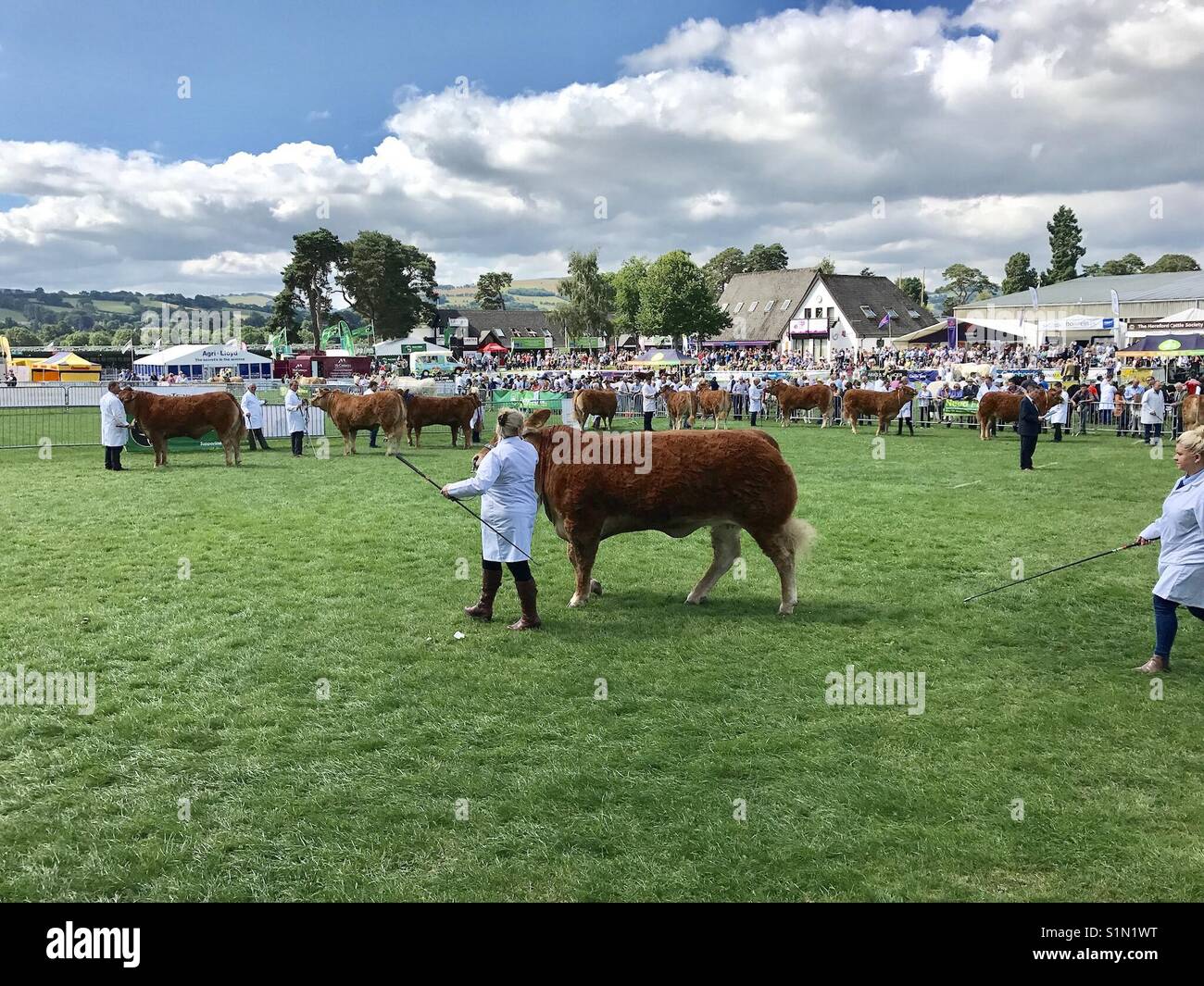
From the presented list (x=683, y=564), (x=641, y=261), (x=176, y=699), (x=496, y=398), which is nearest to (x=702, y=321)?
(x=641, y=261)

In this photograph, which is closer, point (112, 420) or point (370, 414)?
point (112, 420)

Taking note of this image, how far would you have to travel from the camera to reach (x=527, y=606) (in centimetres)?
775

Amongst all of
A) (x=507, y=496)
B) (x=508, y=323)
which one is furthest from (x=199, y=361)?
(x=508, y=323)

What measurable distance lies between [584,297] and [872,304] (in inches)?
1317

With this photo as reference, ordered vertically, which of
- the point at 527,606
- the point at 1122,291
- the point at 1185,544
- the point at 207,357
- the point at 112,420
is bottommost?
the point at 527,606

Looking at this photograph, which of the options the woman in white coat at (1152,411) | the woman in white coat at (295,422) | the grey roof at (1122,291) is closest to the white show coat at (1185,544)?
the woman in white coat at (295,422)

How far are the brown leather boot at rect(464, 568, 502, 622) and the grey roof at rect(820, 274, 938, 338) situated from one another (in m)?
67.5

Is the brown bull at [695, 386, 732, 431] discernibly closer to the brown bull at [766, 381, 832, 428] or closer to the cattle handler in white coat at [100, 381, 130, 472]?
the brown bull at [766, 381, 832, 428]

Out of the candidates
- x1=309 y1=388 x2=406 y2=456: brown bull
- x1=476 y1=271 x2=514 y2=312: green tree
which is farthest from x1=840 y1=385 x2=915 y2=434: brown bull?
x1=476 y1=271 x2=514 y2=312: green tree

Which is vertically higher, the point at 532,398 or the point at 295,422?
the point at 532,398

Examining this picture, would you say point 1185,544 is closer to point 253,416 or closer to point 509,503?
point 509,503

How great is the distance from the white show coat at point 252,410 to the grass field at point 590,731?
10.6 metres

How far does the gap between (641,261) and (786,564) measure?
282 ft

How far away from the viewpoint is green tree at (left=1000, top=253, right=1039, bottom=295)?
9225cm
